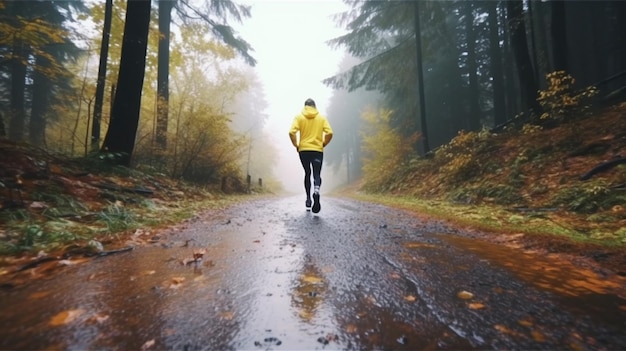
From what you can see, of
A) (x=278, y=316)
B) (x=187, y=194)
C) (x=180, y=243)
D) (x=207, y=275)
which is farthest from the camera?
(x=187, y=194)

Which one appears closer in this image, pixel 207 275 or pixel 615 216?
pixel 207 275

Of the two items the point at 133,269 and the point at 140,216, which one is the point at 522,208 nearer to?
the point at 133,269

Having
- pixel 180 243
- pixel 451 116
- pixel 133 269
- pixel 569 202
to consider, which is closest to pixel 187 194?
pixel 180 243

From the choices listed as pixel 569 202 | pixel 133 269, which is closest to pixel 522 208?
pixel 569 202


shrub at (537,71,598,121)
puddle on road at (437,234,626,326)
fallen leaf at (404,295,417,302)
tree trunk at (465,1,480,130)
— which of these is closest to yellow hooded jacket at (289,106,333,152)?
puddle on road at (437,234,626,326)

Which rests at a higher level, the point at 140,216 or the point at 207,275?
the point at 140,216

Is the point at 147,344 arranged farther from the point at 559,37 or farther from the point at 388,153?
the point at 388,153

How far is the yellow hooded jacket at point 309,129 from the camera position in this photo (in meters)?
5.29

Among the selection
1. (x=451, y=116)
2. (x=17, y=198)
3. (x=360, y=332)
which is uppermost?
(x=451, y=116)

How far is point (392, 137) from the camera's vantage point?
16.8 metres

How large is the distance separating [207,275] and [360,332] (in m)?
1.11

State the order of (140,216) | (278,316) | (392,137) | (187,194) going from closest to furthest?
(278,316), (140,216), (187,194), (392,137)

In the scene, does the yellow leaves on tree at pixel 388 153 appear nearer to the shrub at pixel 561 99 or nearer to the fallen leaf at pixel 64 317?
the shrub at pixel 561 99

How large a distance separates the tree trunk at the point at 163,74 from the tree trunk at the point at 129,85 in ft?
7.38
